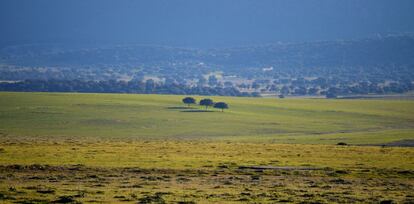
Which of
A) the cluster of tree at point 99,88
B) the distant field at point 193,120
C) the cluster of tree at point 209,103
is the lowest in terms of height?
the distant field at point 193,120

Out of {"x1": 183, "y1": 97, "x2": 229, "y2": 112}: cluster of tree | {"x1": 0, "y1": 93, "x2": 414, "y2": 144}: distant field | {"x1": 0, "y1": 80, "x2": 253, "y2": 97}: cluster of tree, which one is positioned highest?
{"x1": 0, "y1": 80, "x2": 253, "y2": 97}: cluster of tree

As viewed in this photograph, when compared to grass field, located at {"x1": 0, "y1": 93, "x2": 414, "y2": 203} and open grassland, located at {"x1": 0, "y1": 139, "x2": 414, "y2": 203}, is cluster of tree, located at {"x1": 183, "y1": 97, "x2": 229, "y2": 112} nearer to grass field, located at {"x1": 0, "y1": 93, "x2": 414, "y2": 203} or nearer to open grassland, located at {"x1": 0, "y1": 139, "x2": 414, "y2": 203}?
grass field, located at {"x1": 0, "y1": 93, "x2": 414, "y2": 203}

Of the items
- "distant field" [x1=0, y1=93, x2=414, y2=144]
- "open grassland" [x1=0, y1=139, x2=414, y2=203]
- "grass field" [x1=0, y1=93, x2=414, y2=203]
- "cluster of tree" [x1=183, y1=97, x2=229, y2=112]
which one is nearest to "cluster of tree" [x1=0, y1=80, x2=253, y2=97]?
"distant field" [x1=0, y1=93, x2=414, y2=144]

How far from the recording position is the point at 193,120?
10038 cm

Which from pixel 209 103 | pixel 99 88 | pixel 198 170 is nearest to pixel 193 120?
pixel 209 103

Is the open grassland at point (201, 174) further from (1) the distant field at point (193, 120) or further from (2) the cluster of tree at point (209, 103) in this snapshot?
(2) the cluster of tree at point (209, 103)

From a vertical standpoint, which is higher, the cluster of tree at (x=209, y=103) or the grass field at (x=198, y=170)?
the cluster of tree at (x=209, y=103)

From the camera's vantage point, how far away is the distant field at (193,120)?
8481 centimetres

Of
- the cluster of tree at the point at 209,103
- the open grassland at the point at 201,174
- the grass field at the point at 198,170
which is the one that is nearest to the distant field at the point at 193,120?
the grass field at the point at 198,170

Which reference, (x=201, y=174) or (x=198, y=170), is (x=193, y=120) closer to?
(x=198, y=170)

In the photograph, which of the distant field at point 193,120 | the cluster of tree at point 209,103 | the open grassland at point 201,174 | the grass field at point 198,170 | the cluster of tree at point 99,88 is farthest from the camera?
the cluster of tree at point 99,88

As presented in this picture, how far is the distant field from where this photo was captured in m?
84.8

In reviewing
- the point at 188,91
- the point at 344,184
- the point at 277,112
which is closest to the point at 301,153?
the point at 344,184

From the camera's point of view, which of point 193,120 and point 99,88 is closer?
point 193,120
